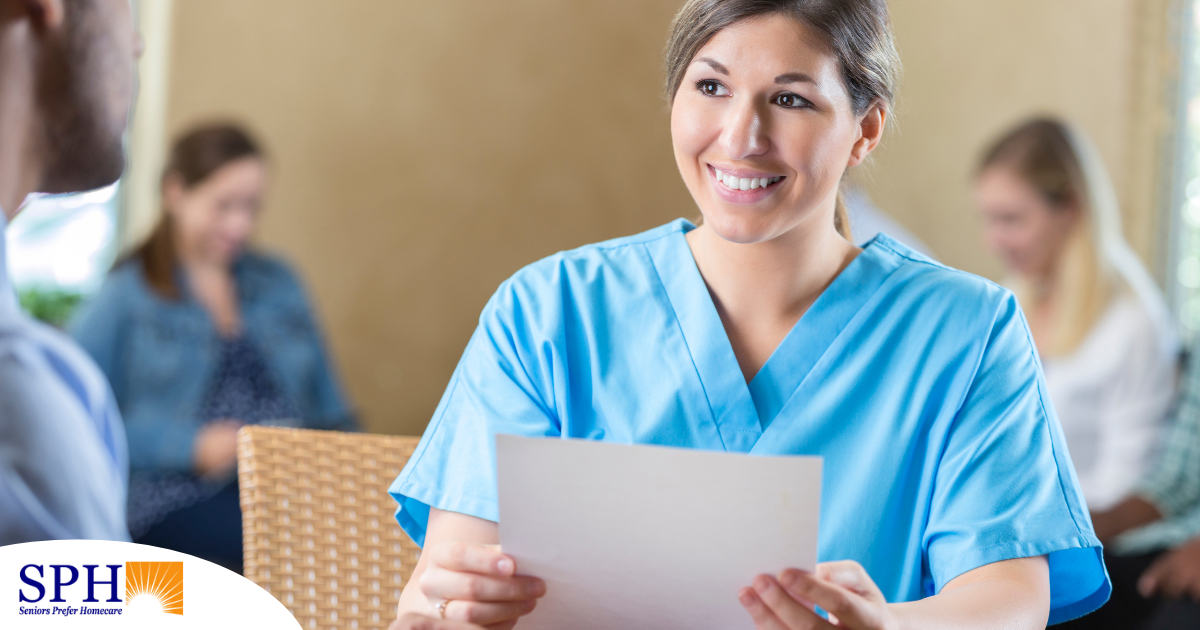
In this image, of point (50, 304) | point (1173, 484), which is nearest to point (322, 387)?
point (50, 304)

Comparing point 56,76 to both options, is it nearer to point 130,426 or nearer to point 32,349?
point 32,349

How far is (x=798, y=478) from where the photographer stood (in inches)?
25.1

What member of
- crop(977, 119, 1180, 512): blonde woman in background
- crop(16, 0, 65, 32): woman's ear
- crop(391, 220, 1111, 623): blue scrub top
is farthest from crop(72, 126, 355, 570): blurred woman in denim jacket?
crop(977, 119, 1180, 512): blonde woman in background

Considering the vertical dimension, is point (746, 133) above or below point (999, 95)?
below

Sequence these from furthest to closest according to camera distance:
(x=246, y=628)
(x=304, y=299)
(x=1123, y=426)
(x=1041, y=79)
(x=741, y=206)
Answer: (x=1041, y=79) < (x=304, y=299) < (x=1123, y=426) < (x=741, y=206) < (x=246, y=628)

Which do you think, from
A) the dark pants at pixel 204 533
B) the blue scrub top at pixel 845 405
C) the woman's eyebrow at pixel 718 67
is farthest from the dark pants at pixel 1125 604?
the dark pants at pixel 204 533

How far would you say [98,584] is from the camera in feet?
2.74

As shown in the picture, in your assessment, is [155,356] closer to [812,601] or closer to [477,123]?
[477,123]

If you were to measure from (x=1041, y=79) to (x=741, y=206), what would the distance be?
251cm

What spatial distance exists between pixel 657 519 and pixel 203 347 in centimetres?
208

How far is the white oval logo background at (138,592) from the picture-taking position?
787 millimetres

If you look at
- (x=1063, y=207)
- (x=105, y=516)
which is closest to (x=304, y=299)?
(x=105, y=516)

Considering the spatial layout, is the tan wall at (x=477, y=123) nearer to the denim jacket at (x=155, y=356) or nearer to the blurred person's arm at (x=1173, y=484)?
the denim jacket at (x=155, y=356)

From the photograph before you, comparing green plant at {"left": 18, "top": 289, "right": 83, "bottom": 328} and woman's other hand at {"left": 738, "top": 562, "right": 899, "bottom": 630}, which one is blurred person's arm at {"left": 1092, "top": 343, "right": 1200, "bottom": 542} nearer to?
woman's other hand at {"left": 738, "top": 562, "right": 899, "bottom": 630}
